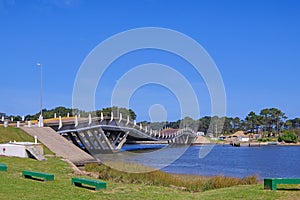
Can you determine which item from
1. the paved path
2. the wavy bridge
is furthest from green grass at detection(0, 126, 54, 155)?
the wavy bridge

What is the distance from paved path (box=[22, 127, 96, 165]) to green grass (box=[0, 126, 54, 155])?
889mm

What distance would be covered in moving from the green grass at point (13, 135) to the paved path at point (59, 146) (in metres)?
0.89

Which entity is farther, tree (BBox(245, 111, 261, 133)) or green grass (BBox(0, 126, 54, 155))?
tree (BBox(245, 111, 261, 133))

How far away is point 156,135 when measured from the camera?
91250mm

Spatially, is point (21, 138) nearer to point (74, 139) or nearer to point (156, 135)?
point (74, 139)

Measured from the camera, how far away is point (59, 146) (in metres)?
41.8

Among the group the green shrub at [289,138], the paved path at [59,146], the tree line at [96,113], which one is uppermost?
the tree line at [96,113]

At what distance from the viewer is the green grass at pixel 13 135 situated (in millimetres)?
41581

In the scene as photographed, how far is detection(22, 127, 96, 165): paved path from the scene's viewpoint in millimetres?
38709

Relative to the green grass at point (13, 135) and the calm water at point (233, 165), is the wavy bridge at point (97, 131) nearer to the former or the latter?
the calm water at point (233, 165)

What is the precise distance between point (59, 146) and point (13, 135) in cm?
505

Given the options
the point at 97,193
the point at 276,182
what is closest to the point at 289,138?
the point at 276,182

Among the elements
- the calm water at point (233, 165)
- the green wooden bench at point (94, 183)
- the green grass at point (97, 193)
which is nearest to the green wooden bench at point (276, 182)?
the green grass at point (97, 193)

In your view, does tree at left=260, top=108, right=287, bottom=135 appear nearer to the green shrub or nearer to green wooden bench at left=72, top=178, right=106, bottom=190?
the green shrub
